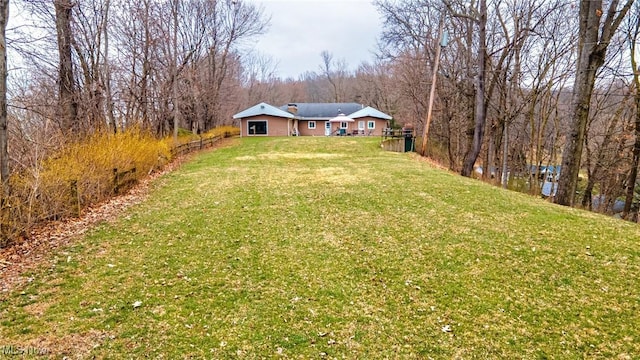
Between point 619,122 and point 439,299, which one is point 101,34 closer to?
point 439,299

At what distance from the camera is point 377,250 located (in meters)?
5.28

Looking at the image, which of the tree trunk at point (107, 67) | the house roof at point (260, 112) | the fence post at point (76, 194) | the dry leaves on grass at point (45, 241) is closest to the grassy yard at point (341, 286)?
the dry leaves on grass at point (45, 241)

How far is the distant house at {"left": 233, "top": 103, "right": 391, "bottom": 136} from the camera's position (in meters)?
32.2

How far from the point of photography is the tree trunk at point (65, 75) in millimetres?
9406

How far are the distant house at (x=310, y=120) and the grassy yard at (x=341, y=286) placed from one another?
83.3 ft

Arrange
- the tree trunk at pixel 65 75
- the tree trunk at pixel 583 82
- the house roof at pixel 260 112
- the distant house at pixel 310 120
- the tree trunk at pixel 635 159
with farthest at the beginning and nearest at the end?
the distant house at pixel 310 120 < the house roof at pixel 260 112 < the tree trunk at pixel 635 159 < the tree trunk at pixel 65 75 < the tree trunk at pixel 583 82

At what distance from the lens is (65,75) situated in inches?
388

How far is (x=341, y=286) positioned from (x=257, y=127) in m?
29.5

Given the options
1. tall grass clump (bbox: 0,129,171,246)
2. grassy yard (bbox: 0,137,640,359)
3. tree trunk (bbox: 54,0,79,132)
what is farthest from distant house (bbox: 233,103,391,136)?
grassy yard (bbox: 0,137,640,359)

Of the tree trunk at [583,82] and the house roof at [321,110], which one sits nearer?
the tree trunk at [583,82]

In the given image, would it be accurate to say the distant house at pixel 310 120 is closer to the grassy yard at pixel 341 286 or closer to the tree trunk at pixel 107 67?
the tree trunk at pixel 107 67

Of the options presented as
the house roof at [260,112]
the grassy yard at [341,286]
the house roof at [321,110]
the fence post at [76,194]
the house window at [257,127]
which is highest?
the house roof at [321,110]

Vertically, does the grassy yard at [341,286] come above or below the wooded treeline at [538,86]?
below

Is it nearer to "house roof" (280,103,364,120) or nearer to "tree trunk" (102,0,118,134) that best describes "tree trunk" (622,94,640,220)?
"tree trunk" (102,0,118,134)
